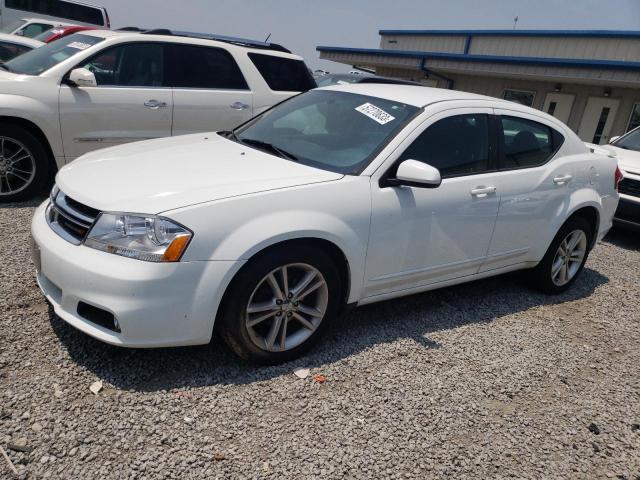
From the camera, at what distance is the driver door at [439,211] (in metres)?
3.33

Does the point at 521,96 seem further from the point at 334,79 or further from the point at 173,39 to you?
the point at 173,39

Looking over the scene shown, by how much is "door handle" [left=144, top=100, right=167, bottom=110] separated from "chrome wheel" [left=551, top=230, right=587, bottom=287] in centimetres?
434

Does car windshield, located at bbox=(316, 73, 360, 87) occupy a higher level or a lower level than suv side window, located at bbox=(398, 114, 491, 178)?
lower

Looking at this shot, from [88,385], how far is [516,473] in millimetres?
2219

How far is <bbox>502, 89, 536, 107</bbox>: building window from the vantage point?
17.4 m

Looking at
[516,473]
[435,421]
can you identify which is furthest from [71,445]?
[516,473]

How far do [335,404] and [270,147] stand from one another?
5.78 ft

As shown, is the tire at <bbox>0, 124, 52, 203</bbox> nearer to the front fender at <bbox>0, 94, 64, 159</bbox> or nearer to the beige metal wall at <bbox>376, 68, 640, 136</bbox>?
the front fender at <bbox>0, 94, 64, 159</bbox>

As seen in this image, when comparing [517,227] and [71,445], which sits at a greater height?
[517,227]

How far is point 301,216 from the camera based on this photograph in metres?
2.95

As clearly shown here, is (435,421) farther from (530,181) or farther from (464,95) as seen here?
(464,95)

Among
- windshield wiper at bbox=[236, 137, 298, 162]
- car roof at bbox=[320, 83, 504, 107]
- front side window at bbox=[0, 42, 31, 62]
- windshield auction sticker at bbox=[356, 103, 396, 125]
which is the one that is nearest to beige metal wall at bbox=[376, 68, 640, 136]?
car roof at bbox=[320, 83, 504, 107]

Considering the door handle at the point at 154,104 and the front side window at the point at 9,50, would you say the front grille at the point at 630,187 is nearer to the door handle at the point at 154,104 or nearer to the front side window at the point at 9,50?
the door handle at the point at 154,104

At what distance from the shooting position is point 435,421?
291 cm
